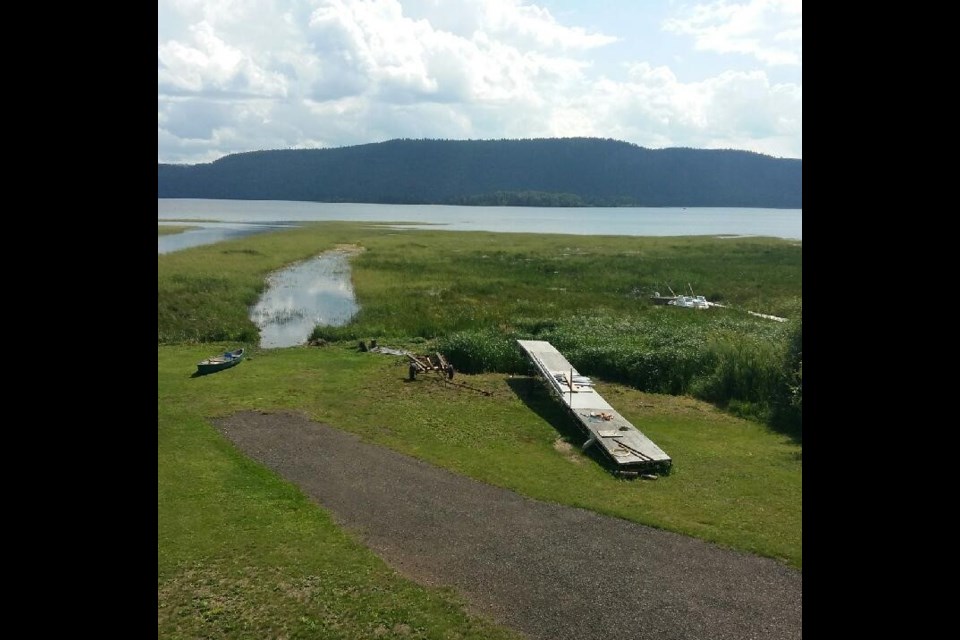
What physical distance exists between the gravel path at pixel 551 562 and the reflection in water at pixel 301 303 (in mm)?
20838

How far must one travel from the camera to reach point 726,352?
2577 cm

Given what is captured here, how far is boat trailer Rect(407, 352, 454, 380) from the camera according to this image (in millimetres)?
26331

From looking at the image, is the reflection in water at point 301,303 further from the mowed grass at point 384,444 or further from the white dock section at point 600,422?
the white dock section at point 600,422

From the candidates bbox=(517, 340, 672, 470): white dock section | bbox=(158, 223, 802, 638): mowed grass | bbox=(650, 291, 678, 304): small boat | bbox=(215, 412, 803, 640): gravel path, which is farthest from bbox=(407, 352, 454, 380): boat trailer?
bbox=(650, 291, 678, 304): small boat

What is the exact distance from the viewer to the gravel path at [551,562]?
10.3m

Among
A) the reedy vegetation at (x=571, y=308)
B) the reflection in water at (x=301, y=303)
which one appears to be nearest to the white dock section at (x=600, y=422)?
the reedy vegetation at (x=571, y=308)

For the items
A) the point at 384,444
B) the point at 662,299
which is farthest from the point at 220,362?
the point at 662,299

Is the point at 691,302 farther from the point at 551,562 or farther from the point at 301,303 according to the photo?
the point at 551,562

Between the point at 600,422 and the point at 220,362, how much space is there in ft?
53.3

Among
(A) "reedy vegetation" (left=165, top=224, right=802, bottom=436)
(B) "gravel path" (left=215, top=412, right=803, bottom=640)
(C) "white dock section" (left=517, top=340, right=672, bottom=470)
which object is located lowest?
(B) "gravel path" (left=215, top=412, right=803, bottom=640)

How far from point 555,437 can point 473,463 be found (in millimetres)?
3439

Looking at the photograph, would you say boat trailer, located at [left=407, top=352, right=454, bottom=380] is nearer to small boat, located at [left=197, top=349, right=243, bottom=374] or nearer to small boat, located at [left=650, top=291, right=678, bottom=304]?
small boat, located at [left=197, top=349, right=243, bottom=374]

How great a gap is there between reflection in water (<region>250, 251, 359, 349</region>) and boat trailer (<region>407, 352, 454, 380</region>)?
10.3 m
